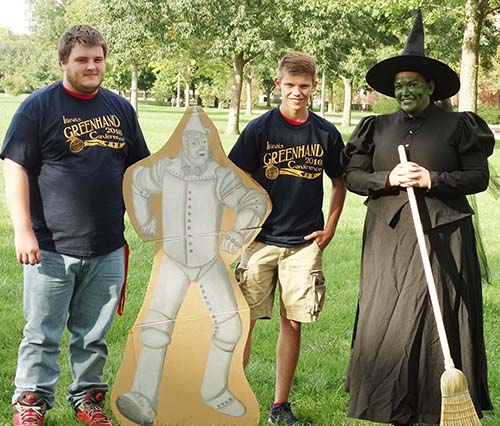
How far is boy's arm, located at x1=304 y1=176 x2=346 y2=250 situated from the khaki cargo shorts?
45 mm

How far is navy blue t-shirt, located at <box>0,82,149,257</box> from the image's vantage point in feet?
12.4

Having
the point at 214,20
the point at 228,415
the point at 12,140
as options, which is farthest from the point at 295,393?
the point at 214,20

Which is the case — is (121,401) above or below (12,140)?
below

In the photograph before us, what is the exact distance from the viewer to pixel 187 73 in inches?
1614

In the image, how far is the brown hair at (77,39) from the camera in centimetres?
378

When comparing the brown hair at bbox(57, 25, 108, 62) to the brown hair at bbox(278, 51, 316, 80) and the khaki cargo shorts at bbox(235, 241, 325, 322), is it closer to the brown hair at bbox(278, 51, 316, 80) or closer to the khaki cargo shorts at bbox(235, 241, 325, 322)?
the brown hair at bbox(278, 51, 316, 80)

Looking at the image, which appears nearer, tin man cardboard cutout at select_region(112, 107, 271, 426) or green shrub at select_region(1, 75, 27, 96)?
tin man cardboard cutout at select_region(112, 107, 271, 426)

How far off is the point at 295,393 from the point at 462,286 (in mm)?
1408

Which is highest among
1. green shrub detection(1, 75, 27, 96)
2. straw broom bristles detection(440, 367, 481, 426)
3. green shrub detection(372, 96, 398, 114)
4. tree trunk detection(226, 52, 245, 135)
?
green shrub detection(1, 75, 27, 96)

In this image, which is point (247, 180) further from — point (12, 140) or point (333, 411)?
point (333, 411)

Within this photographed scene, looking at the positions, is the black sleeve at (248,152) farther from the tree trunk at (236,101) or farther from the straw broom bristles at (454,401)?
the tree trunk at (236,101)

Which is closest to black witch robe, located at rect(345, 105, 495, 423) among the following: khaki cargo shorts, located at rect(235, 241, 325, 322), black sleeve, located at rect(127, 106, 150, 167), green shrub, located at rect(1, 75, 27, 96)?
khaki cargo shorts, located at rect(235, 241, 325, 322)

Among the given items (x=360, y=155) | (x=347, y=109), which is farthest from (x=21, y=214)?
(x=347, y=109)

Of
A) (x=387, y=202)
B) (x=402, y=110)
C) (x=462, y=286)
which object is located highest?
(x=402, y=110)
